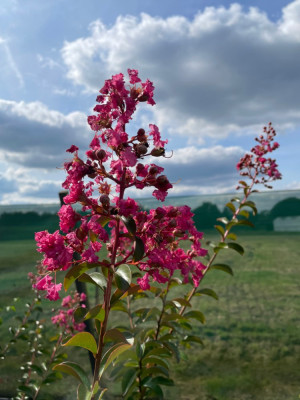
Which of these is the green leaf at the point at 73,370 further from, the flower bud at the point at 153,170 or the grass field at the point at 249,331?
the grass field at the point at 249,331

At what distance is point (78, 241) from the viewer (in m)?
0.79

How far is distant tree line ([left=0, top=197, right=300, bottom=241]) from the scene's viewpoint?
94.0 inches

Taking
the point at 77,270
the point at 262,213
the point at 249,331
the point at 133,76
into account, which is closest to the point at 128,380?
the point at 77,270

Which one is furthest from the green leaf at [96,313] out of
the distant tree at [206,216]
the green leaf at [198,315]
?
the distant tree at [206,216]

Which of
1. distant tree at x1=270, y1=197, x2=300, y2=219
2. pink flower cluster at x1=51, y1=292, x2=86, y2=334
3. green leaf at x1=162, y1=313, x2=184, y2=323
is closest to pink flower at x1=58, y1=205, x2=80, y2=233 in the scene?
green leaf at x1=162, y1=313, x2=184, y2=323

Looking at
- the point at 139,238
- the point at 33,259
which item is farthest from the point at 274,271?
the point at 139,238

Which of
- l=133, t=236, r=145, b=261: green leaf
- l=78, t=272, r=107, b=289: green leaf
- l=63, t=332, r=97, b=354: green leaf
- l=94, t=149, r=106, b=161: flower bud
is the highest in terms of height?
l=94, t=149, r=106, b=161: flower bud

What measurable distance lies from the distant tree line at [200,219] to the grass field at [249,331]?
4.8 inches

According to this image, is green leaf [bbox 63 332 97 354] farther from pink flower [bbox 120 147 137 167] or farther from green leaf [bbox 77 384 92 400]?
pink flower [bbox 120 147 137 167]

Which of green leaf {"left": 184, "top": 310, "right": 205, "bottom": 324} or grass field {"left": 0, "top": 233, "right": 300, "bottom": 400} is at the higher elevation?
green leaf {"left": 184, "top": 310, "right": 205, "bottom": 324}

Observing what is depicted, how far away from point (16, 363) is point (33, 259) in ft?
2.20

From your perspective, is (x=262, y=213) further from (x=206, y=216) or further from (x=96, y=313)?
(x=96, y=313)

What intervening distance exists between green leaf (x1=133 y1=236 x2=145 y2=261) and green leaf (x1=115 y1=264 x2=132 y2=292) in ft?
0.10

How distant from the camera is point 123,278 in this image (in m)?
0.73
